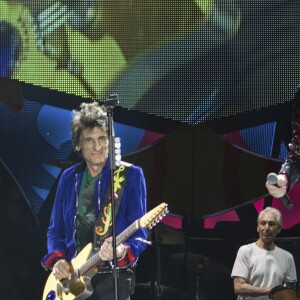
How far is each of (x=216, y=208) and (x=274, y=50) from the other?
1.43 m

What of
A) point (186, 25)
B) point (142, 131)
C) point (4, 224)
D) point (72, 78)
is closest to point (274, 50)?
point (186, 25)

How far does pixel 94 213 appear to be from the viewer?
5.61 meters

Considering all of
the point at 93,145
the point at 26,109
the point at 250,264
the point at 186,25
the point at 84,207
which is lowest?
the point at 250,264

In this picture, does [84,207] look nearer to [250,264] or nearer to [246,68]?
[250,264]

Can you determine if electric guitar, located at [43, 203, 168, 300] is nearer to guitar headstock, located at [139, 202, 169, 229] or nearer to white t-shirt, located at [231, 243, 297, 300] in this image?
guitar headstock, located at [139, 202, 169, 229]

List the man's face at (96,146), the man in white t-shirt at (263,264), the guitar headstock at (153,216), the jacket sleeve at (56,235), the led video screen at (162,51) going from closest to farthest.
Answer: the guitar headstock at (153,216)
the jacket sleeve at (56,235)
the man's face at (96,146)
the man in white t-shirt at (263,264)
the led video screen at (162,51)

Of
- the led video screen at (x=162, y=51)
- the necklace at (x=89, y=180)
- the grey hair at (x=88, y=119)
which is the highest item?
the led video screen at (x=162, y=51)

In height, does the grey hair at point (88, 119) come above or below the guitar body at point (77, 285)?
above

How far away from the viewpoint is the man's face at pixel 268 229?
5.97 meters

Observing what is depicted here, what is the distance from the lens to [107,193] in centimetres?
557


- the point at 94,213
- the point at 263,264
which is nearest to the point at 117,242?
the point at 94,213

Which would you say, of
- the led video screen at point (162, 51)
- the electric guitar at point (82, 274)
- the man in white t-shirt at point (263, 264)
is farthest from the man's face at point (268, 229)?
the electric guitar at point (82, 274)

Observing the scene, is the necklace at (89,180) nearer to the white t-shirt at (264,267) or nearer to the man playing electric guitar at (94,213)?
the man playing electric guitar at (94,213)

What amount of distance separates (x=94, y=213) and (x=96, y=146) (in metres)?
0.53
